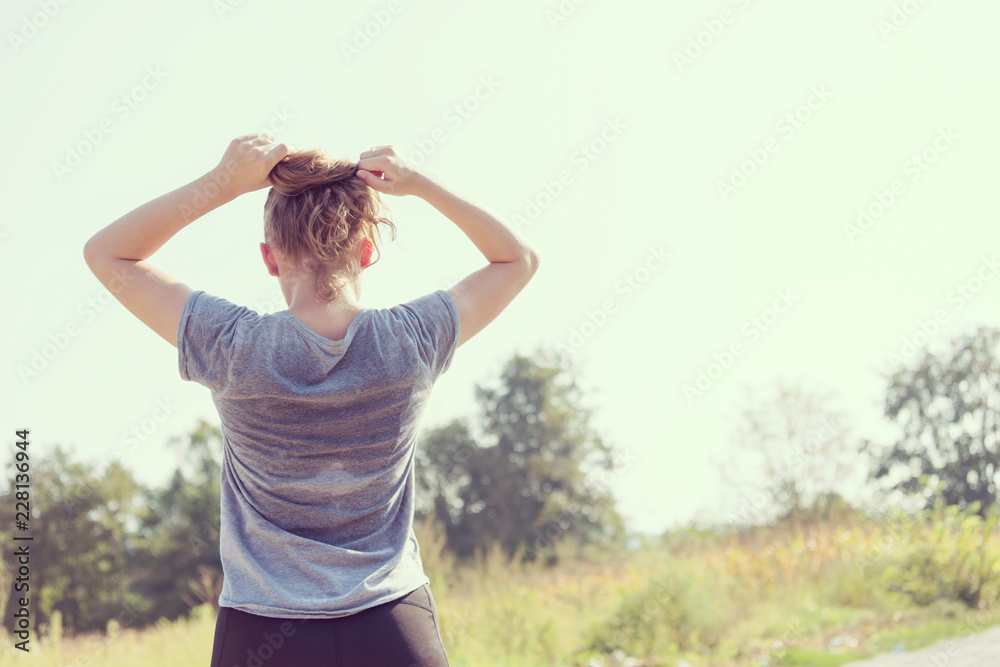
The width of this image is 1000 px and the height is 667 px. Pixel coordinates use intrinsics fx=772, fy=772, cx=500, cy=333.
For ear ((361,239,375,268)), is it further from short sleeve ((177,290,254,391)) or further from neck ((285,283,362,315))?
short sleeve ((177,290,254,391))

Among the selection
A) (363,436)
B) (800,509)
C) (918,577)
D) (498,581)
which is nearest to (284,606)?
(363,436)

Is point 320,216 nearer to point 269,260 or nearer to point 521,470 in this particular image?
point 269,260

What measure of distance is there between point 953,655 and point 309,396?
22.2 ft

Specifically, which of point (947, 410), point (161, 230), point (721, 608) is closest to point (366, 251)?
point (161, 230)

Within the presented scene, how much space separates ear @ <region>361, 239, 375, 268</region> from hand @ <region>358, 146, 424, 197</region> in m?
0.11

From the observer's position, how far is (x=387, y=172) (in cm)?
150

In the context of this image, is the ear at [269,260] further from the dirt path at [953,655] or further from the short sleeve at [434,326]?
the dirt path at [953,655]

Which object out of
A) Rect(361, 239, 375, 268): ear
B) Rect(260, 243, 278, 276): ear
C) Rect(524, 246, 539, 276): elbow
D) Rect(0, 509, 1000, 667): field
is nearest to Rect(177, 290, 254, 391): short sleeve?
Rect(260, 243, 278, 276): ear

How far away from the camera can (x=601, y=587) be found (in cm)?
941

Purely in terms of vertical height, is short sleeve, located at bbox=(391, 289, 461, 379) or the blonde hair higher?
the blonde hair

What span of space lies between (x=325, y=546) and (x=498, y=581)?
294 inches

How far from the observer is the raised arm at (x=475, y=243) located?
151cm

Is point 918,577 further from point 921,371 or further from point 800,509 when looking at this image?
point 921,371

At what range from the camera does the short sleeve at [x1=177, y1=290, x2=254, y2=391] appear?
1.34 metres
